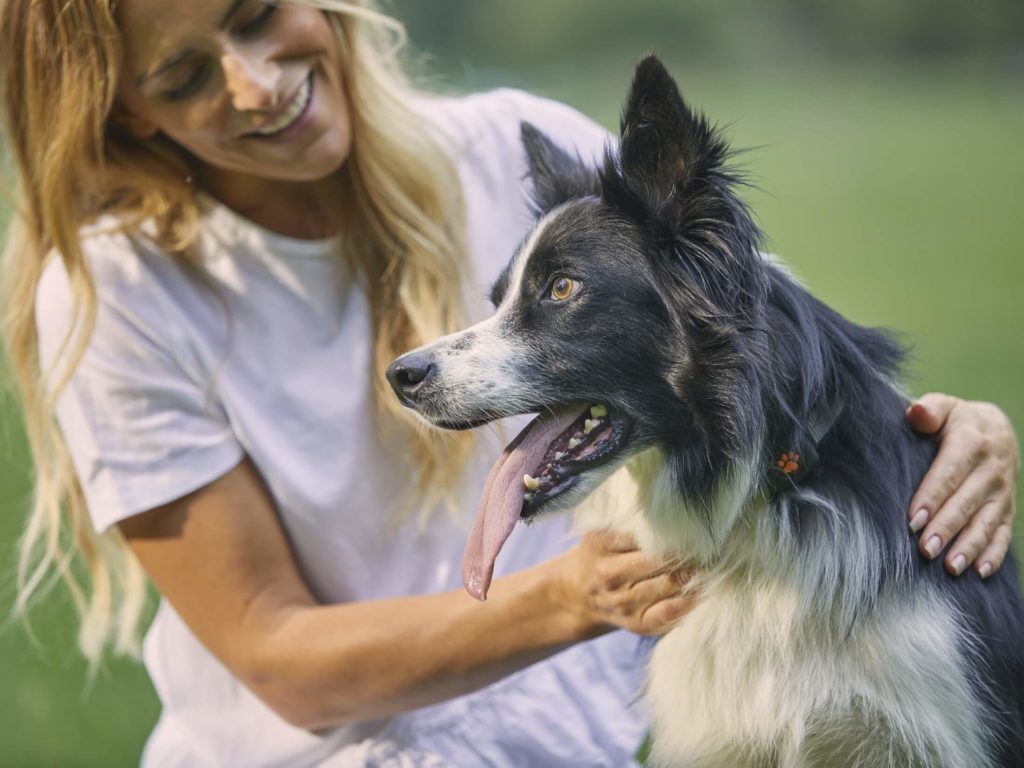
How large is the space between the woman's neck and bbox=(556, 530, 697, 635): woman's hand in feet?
3.26

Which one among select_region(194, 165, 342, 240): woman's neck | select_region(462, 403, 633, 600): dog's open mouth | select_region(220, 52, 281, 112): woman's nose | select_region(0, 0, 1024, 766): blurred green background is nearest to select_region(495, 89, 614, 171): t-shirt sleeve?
select_region(194, 165, 342, 240): woman's neck

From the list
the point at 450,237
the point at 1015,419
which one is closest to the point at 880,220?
the point at 1015,419

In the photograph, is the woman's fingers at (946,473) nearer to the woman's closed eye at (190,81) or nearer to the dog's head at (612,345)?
the dog's head at (612,345)

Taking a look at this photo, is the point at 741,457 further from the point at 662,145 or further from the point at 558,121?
the point at 558,121

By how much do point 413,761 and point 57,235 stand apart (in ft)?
4.23

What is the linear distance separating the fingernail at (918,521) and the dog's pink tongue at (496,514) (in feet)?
2.05

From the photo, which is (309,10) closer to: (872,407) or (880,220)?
(872,407)

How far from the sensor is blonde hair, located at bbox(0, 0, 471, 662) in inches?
94.8

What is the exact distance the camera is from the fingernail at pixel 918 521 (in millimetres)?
2051

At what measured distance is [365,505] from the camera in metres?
2.61

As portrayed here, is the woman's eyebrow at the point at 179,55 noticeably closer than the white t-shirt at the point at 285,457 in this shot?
Yes

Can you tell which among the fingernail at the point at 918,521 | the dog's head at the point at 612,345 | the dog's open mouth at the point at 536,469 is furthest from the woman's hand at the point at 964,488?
the dog's open mouth at the point at 536,469

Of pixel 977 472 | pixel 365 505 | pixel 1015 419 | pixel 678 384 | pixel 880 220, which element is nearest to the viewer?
pixel 678 384

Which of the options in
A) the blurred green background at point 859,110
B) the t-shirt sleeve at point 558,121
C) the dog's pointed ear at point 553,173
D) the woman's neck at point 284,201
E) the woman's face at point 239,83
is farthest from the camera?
the blurred green background at point 859,110
